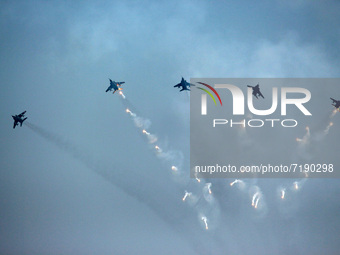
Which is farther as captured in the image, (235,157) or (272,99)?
(235,157)

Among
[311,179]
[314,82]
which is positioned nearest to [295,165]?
[311,179]

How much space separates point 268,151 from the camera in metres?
36.9

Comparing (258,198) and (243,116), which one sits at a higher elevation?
(243,116)

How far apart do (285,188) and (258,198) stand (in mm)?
2779

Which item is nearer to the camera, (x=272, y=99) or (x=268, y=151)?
(x=272, y=99)

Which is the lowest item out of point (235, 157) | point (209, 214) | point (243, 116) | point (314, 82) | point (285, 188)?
point (209, 214)

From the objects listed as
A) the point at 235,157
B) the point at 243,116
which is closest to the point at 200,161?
the point at 235,157

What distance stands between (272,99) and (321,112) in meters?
6.40

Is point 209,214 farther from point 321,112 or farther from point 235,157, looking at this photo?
point 321,112

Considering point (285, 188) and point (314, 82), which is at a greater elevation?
point (314, 82)

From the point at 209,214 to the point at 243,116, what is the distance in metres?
10.0

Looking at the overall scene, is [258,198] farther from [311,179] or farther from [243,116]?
[243,116]

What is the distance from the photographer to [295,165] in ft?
117

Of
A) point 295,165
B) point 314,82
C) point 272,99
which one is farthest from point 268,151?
point 314,82
